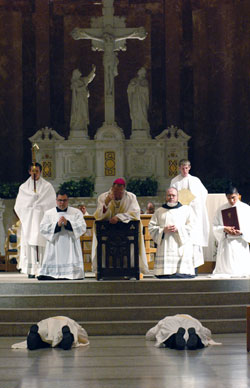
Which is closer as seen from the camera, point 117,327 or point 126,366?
point 126,366

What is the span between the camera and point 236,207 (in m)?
12.1

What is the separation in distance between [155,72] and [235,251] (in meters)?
9.93

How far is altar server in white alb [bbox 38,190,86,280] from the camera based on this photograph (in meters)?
11.6

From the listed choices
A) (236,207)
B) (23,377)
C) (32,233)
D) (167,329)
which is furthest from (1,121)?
(23,377)

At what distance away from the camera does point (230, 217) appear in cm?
1198

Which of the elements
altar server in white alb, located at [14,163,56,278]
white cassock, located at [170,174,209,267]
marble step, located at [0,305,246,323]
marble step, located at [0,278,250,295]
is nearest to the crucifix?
white cassock, located at [170,174,209,267]

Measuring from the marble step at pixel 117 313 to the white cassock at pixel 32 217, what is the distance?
93.5 inches

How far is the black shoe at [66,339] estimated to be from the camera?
8.76 m

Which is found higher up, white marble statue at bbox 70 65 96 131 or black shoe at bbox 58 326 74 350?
white marble statue at bbox 70 65 96 131

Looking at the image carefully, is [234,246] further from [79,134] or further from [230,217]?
[79,134]

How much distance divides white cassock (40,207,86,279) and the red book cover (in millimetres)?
1922

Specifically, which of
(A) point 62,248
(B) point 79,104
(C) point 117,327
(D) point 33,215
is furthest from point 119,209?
(B) point 79,104

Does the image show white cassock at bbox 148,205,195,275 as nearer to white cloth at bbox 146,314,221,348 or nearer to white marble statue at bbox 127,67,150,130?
white cloth at bbox 146,314,221,348

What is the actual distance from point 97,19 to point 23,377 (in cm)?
1252
